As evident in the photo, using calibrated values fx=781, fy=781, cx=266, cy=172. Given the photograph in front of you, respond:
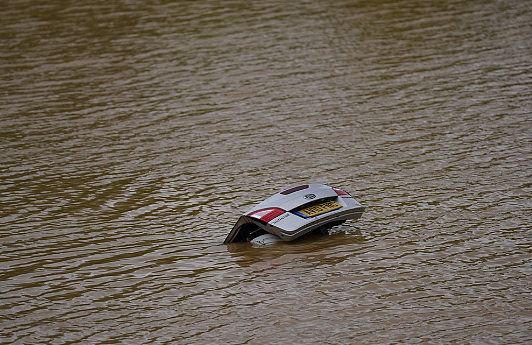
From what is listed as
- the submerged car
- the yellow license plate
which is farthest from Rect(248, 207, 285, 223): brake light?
the yellow license plate

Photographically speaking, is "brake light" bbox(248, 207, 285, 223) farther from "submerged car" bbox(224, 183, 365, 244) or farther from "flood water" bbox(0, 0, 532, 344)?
"flood water" bbox(0, 0, 532, 344)

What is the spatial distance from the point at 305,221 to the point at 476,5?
20967mm

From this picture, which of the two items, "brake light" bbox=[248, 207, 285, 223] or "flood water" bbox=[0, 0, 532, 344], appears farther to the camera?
"brake light" bbox=[248, 207, 285, 223]

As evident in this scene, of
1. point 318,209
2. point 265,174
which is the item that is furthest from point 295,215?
point 265,174

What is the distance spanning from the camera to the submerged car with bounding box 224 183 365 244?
1062 cm

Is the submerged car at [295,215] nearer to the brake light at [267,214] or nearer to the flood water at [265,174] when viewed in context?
the brake light at [267,214]

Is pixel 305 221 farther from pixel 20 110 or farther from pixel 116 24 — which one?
pixel 116 24

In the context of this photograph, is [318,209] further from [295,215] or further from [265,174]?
[265,174]

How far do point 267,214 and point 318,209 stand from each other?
0.72m

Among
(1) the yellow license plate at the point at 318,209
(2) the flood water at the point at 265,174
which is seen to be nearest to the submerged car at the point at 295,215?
(1) the yellow license plate at the point at 318,209

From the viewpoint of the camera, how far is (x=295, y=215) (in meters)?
10.7

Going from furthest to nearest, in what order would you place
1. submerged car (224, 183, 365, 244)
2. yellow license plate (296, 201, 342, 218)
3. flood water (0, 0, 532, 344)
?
yellow license plate (296, 201, 342, 218)
submerged car (224, 183, 365, 244)
flood water (0, 0, 532, 344)

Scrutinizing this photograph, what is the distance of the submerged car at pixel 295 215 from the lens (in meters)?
10.6

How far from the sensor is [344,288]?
9391 mm
